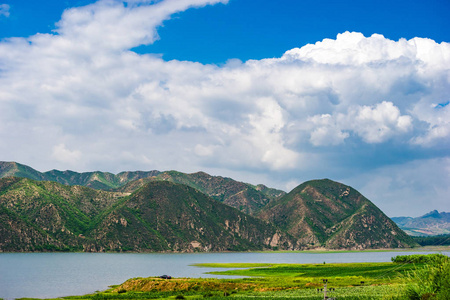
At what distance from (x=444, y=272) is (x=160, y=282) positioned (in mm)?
82471

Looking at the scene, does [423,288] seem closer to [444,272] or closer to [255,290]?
[444,272]

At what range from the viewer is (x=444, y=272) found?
35188 millimetres

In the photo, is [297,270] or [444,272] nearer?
[444,272]

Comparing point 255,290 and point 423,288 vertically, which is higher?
point 423,288

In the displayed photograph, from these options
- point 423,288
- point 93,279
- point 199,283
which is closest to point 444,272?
point 423,288

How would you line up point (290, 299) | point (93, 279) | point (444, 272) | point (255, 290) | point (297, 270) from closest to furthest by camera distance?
point (444, 272)
point (290, 299)
point (255, 290)
point (93, 279)
point (297, 270)

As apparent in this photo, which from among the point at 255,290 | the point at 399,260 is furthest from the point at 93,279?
the point at 399,260

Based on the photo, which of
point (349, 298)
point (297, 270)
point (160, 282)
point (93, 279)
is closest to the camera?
point (349, 298)

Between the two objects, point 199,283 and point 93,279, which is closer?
point 199,283

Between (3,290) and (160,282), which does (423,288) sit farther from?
(3,290)

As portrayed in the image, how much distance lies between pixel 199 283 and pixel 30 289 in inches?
1735

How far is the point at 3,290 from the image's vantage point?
107m

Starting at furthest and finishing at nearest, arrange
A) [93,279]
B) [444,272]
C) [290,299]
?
[93,279]
[290,299]
[444,272]

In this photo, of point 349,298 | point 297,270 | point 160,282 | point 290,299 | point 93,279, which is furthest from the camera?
point 297,270
